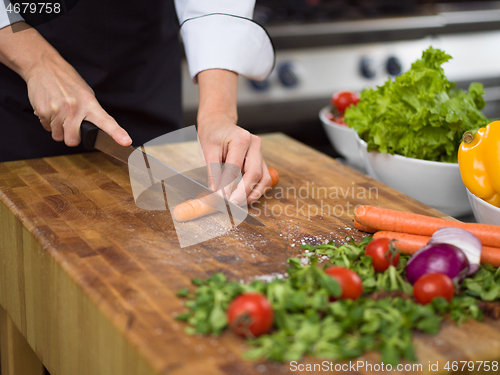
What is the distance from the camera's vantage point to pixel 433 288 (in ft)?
2.63

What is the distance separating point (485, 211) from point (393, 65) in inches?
74.1

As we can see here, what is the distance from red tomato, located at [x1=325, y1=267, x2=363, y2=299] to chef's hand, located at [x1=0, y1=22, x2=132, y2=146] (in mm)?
652

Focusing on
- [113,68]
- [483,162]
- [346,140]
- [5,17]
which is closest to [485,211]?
[483,162]

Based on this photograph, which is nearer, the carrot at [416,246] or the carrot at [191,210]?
the carrot at [416,246]

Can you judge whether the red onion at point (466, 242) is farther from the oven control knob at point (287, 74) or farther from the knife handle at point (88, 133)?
the oven control knob at point (287, 74)

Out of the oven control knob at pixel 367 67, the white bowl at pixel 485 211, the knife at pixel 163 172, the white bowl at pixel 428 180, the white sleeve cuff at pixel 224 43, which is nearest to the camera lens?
the white bowl at pixel 485 211

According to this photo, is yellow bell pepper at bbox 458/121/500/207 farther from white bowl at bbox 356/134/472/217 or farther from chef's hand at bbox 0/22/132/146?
chef's hand at bbox 0/22/132/146

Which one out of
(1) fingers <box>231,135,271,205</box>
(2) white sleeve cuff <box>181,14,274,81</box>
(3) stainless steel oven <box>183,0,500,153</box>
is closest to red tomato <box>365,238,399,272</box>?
(1) fingers <box>231,135,271,205</box>

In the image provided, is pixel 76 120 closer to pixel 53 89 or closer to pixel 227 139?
pixel 53 89

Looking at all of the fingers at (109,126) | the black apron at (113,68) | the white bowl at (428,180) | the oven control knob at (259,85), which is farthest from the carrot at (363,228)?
the oven control knob at (259,85)

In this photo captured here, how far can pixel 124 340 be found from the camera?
2.45 ft

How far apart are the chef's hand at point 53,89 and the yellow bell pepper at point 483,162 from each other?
2.64 ft

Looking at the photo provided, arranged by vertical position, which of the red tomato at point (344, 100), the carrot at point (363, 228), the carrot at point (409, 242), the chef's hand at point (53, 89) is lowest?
the carrot at point (363, 228)

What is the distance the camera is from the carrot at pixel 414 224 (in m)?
0.98
